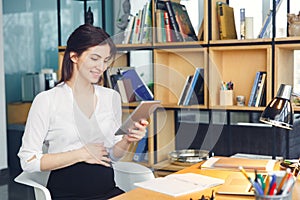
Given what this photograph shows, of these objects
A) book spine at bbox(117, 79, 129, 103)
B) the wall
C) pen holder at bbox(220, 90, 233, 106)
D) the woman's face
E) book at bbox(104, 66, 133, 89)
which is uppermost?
the woman's face

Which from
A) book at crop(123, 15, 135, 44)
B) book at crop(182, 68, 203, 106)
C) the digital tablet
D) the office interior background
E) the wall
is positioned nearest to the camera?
the digital tablet

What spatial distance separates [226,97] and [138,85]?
577 mm

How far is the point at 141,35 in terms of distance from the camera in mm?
3184

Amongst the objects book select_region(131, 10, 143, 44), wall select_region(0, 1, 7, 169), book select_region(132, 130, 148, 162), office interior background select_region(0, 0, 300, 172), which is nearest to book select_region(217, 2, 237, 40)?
book select_region(131, 10, 143, 44)

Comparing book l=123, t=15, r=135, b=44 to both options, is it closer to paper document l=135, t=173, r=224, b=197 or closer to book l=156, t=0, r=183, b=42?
book l=156, t=0, r=183, b=42

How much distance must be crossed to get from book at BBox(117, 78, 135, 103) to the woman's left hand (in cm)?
73

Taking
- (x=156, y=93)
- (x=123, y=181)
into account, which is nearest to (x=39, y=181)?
(x=123, y=181)

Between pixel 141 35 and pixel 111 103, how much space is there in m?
1.01

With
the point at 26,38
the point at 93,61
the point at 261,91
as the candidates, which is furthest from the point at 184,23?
the point at 26,38

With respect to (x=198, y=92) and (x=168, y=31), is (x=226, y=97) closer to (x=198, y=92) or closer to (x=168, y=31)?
(x=198, y=92)

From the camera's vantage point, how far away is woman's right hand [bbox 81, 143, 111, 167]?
2053mm

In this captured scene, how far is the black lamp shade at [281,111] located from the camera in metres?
1.79

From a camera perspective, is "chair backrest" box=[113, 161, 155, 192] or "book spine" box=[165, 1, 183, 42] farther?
"book spine" box=[165, 1, 183, 42]

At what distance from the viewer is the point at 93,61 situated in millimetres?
2096
